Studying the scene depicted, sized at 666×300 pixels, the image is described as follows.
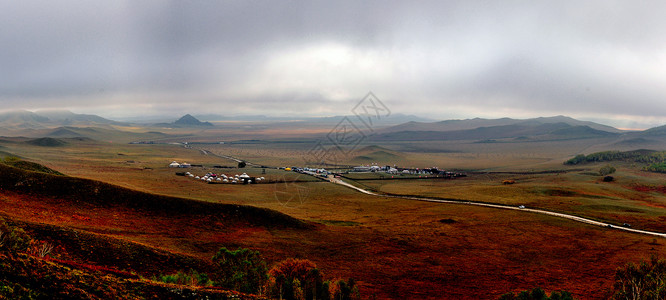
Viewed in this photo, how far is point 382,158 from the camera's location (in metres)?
193

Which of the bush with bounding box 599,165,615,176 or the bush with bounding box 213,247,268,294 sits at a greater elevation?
the bush with bounding box 599,165,615,176

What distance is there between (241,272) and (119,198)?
2838cm

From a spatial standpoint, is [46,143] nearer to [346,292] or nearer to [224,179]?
[224,179]

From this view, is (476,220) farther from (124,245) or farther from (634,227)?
(124,245)

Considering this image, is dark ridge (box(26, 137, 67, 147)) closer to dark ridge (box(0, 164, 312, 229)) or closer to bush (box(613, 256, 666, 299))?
dark ridge (box(0, 164, 312, 229))

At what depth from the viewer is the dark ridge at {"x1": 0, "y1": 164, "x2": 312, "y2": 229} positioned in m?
42.1

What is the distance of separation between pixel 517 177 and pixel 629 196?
36.3 metres

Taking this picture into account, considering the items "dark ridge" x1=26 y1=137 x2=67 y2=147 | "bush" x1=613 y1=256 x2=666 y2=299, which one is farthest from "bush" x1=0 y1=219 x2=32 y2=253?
"dark ridge" x1=26 y1=137 x2=67 y2=147

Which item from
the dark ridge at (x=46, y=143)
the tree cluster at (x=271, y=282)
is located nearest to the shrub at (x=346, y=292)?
the tree cluster at (x=271, y=282)

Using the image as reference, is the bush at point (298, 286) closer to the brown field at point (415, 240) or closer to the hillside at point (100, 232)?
the brown field at point (415, 240)

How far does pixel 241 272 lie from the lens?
82.3 feet

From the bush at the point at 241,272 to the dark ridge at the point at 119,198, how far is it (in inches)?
795

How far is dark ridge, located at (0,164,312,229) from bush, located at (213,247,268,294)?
66.3 feet

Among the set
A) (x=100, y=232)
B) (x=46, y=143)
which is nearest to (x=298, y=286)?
(x=100, y=232)
